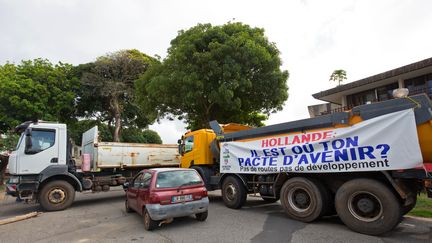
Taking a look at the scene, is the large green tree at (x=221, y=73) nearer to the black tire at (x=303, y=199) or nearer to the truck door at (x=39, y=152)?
the truck door at (x=39, y=152)

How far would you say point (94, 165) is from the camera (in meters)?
10.5

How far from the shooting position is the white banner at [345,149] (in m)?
5.09

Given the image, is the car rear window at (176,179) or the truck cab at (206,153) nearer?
the car rear window at (176,179)

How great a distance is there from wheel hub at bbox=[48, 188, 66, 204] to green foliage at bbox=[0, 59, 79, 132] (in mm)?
15491

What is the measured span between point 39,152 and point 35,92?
16.5m

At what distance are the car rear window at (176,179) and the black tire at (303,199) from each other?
2.35 m

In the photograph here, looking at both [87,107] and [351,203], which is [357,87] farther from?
[87,107]

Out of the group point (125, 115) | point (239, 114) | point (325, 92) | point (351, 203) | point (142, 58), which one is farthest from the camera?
point (125, 115)

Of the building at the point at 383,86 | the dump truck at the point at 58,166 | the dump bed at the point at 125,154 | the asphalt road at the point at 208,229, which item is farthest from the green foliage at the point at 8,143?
the building at the point at 383,86

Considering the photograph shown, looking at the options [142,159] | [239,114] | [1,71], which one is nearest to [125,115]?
[1,71]

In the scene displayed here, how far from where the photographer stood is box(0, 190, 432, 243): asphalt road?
5426mm

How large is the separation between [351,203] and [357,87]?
14194 millimetres

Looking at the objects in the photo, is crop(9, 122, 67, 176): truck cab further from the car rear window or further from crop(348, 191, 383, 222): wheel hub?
crop(348, 191, 383, 222): wheel hub

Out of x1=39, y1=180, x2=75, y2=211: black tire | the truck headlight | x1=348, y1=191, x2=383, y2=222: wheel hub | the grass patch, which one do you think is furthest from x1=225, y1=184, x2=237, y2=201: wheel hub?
the truck headlight
